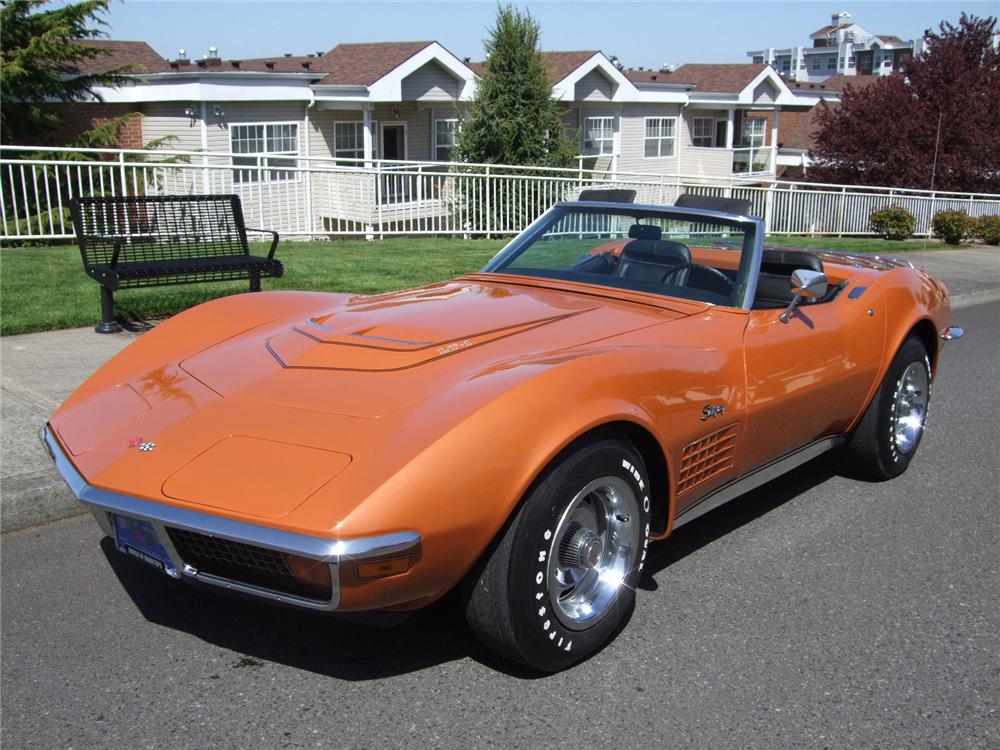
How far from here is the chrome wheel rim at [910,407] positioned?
5.24 m

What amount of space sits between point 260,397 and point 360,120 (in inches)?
992

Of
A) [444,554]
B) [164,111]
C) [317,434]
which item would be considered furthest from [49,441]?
[164,111]

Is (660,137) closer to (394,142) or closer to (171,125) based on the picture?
(394,142)

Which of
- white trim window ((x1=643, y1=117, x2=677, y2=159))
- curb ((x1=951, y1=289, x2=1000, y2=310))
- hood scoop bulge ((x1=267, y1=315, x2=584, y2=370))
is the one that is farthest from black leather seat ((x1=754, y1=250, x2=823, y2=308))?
white trim window ((x1=643, y1=117, x2=677, y2=159))

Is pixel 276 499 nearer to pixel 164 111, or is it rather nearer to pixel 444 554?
pixel 444 554

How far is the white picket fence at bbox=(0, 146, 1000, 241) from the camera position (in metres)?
12.2

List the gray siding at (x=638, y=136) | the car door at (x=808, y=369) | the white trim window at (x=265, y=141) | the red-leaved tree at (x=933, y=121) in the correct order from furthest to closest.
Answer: the gray siding at (x=638, y=136), the red-leaved tree at (x=933, y=121), the white trim window at (x=265, y=141), the car door at (x=808, y=369)

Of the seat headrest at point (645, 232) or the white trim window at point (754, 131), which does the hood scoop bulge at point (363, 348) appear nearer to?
the seat headrest at point (645, 232)

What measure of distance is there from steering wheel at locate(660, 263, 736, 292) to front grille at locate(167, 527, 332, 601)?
2.42m

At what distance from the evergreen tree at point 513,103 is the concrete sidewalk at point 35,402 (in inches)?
699

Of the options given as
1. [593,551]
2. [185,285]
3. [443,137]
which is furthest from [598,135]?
[593,551]

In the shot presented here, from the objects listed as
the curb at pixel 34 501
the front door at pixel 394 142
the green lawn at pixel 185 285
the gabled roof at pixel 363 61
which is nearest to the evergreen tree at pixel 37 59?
the gabled roof at pixel 363 61

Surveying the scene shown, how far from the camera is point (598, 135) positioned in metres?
34.2

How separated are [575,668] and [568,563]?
1.17 feet
